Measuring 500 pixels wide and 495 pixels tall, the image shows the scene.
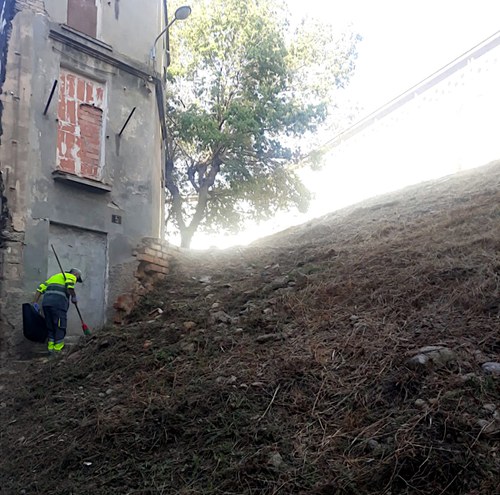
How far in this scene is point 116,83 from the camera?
28.5 feet

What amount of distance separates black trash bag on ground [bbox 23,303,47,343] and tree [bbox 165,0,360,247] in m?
7.51

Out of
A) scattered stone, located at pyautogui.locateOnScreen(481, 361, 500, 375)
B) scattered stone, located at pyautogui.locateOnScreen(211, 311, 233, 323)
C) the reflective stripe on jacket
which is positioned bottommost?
scattered stone, located at pyautogui.locateOnScreen(481, 361, 500, 375)

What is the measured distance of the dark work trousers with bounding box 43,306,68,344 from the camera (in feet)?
22.4

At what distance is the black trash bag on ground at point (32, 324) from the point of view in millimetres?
6750

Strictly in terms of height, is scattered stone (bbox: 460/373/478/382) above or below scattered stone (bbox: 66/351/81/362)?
above

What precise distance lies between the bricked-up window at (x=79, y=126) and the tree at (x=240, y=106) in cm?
491

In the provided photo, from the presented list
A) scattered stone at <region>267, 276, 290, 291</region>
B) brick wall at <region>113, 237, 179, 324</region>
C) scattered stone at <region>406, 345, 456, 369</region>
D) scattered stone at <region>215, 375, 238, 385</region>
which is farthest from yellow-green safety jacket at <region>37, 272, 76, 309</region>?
scattered stone at <region>406, 345, 456, 369</region>

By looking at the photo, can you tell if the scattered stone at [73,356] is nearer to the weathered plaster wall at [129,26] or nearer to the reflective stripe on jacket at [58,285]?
the reflective stripe on jacket at [58,285]

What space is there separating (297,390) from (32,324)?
14.2 ft

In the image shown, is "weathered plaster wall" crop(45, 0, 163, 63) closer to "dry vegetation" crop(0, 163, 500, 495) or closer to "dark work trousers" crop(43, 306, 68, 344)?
"dark work trousers" crop(43, 306, 68, 344)

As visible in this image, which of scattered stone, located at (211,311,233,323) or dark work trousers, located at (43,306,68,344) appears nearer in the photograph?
scattered stone, located at (211,311,233,323)

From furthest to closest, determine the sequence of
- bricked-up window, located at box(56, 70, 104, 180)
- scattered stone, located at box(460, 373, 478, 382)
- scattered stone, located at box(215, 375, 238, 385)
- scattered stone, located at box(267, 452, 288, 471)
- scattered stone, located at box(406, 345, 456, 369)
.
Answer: bricked-up window, located at box(56, 70, 104, 180)
scattered stone, located at box(215, 375, 238, 385)
scattered stone, located at box(406, 345, 456, 369)
scattered stone, located at box(460, 373, 478, 382)
scattered stone, located at box(267, 452, 288, 471)

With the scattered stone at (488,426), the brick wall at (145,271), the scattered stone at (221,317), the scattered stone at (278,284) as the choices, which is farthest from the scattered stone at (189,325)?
the scattered stone at (488,426)

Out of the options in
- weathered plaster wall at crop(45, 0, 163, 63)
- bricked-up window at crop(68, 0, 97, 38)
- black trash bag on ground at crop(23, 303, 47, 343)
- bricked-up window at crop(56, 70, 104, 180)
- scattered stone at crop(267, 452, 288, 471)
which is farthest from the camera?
weathered plaster wall at crop(45, 0, 163, 63)
